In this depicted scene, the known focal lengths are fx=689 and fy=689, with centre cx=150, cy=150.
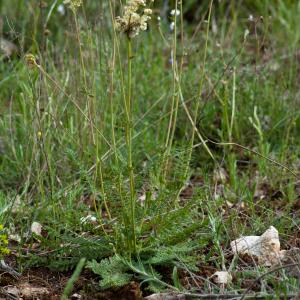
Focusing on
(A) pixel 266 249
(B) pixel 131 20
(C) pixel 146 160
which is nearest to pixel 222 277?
(A) pixel 266 249

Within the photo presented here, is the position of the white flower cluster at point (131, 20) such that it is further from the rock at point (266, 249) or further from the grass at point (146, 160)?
the rock at point (266, 249)

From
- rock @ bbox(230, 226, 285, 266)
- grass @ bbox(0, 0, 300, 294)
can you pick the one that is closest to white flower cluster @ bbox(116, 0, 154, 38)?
grass @ bbox(0, 0, 300, 294)

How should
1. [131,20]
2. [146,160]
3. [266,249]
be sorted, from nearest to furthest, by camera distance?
[131,20]
[266,249]
[146,160]

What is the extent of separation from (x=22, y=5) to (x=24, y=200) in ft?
7.76

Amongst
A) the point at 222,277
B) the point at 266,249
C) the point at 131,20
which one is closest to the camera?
the point at 131,20

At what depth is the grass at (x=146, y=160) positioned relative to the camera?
7.40ft

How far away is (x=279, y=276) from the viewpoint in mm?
2156

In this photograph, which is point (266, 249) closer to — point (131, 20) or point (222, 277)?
point (222, 277)

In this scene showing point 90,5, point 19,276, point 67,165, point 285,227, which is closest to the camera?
point 19,276

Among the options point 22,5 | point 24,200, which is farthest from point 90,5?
point 24,200

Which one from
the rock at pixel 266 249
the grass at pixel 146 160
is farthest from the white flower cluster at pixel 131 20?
the rock at pixel 266 249

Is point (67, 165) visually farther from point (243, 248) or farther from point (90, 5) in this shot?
point (90, 5)

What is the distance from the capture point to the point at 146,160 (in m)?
3.31

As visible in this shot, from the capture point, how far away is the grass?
2.26 m
